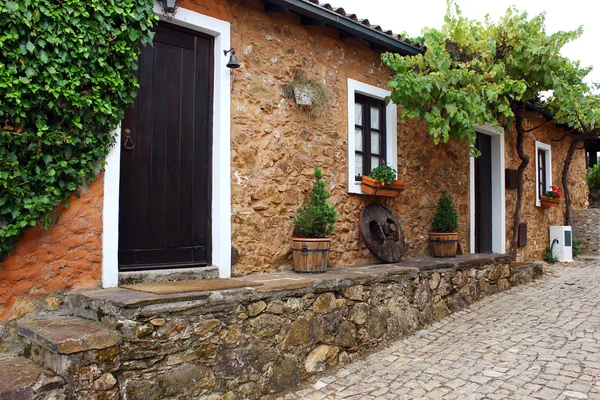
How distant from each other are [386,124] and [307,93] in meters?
1.52

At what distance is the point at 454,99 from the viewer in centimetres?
571

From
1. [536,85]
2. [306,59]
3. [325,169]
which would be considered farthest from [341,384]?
[536,85]

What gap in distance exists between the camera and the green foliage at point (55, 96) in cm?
311

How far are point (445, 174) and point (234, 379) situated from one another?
4788 millimetres

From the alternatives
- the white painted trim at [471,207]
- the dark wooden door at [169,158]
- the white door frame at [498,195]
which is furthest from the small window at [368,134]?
the white door frame at [498,195]

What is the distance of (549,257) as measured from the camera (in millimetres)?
10000

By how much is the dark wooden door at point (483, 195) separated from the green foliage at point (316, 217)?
4.49 meters

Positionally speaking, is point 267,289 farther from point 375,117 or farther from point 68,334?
point 375,117

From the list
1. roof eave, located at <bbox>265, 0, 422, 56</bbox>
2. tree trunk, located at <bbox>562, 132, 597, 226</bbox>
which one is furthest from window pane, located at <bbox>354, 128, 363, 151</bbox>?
tree trunk, located at <bbox>562, 132, 597, 226</bbox>

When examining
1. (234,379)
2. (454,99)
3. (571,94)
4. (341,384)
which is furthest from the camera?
(571,94)

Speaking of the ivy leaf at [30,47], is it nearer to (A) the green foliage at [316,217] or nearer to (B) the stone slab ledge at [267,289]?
(B) the stone slab ledge at [267,289]

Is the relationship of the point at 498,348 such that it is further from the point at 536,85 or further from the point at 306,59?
the point at 536,85

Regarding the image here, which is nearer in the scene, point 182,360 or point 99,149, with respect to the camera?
point 182,360

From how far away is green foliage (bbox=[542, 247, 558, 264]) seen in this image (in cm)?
996
